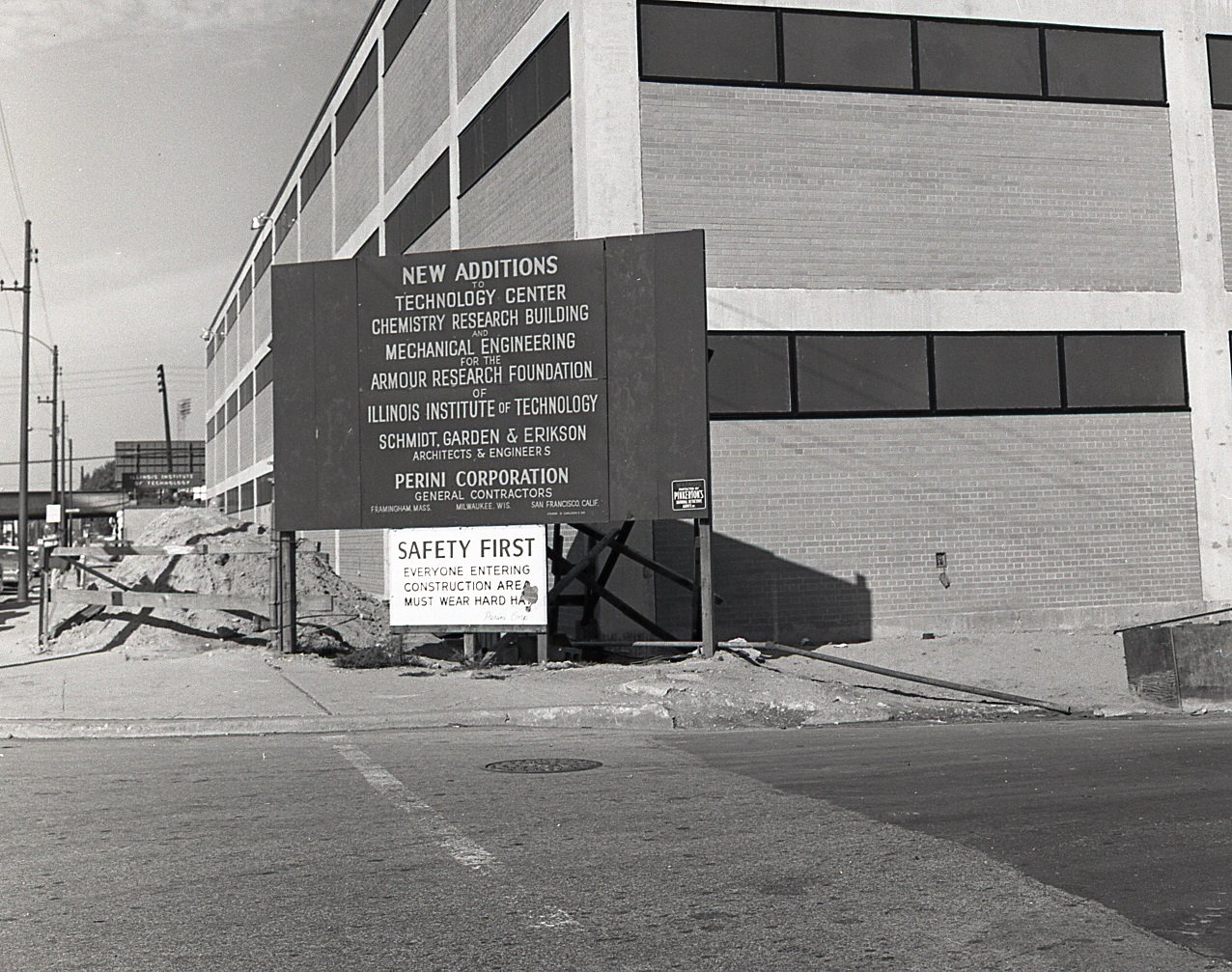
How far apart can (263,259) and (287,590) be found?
37726 millimetres

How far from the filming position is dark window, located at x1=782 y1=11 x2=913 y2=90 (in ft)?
63.0

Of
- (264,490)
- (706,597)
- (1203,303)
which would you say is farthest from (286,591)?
(264,490)

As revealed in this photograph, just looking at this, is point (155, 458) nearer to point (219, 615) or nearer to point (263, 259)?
point (263, 259)

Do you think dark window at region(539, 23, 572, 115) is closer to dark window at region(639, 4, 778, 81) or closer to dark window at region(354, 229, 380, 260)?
dark window at region(639, 4, 778, 81)

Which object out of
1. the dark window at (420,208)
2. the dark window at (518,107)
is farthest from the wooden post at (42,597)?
the dark window at (420,208)

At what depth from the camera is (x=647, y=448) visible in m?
14.8

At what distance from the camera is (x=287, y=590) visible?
16.4 metres

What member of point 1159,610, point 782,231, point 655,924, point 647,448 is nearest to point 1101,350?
point 1159,610

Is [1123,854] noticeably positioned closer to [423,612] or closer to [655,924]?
[655,924]

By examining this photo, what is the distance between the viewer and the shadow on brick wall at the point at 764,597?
18109 millimetres

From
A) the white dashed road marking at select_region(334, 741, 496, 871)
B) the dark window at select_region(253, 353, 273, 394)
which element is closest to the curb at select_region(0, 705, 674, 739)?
the white dashed road marking at select_region(334, 741, 496, 871)

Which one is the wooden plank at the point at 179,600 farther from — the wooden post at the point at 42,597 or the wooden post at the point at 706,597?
the wooden post at the point at 706,597

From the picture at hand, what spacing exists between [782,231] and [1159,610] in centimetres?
815

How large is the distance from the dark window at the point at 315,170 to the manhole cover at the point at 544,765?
31357 mm
